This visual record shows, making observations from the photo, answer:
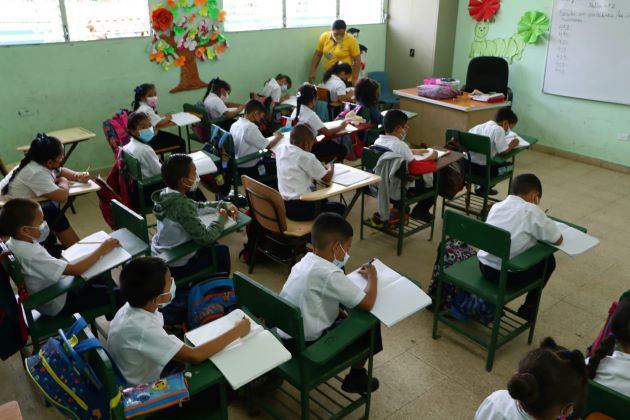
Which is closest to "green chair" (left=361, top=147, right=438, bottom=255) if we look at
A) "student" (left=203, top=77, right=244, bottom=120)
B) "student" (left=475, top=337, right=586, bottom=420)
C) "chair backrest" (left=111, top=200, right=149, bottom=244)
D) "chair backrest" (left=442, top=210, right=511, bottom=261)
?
"chair backrest" (left=442, top=210, right=511, bottom=261)

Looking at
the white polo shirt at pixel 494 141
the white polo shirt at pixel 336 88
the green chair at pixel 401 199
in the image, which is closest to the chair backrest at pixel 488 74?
the white polo shirt at pixel 336 88

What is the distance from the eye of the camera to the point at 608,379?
1932mm

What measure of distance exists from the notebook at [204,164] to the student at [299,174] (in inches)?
20.3

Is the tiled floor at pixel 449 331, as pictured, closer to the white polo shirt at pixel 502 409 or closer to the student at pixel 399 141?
the student at pixel 399 141

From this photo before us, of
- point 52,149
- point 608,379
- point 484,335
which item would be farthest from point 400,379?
point 52,149

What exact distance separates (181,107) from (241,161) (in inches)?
89.8

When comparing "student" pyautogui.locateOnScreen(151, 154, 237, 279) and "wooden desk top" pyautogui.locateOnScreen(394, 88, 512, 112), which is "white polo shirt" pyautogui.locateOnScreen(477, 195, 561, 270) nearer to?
"student" pyautogui.locateOnScreen(151, 154, 237, 279)

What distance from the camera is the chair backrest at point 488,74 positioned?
6574 millimetres

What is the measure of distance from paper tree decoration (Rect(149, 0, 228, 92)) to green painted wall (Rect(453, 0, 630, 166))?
337 cm

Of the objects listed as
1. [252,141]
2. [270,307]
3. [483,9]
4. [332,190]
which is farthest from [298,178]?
[483,9]

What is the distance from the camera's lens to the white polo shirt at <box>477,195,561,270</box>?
9.12 ft

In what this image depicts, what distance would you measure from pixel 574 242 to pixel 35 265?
2647mm

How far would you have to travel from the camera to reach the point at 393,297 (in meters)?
2.31

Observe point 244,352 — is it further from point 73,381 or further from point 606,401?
point 606,401
